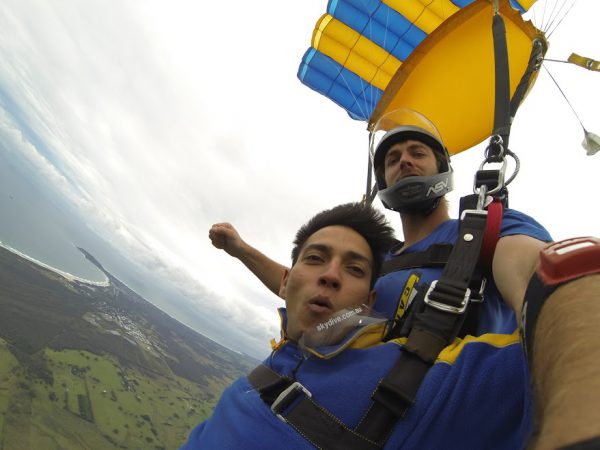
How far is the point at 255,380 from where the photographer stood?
1731 millimetres

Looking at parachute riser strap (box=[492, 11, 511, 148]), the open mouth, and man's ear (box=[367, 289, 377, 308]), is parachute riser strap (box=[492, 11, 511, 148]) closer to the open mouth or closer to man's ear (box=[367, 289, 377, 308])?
man's ear (box=[367, 289, 377, 308])

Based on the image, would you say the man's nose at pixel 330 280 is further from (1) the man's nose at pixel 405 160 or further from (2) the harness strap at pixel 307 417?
(1) the man's nose at pixel 405 160

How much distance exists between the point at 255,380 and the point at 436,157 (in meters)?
2.51

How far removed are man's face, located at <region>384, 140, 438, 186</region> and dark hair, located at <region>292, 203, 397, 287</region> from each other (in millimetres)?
437

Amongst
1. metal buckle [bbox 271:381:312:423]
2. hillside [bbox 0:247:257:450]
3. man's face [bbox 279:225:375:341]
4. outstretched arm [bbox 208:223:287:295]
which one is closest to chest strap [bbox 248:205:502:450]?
metal buckle [bbox 271:381:312:423]

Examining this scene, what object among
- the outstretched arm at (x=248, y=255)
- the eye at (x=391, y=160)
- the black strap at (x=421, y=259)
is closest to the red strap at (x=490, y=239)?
the black strap at (x=421, y=259)

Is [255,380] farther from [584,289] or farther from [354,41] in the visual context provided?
[354,41]

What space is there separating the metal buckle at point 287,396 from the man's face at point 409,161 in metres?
2.03

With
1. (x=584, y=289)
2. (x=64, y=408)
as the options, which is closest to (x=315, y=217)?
(x=584, y=289)

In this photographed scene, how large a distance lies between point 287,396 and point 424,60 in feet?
17.7

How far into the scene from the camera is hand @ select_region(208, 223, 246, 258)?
3748 millimetres

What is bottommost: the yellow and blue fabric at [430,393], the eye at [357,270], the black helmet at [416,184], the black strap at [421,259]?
the yellow and blue fabric at [430,393]

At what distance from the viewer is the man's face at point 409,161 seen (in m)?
2.80

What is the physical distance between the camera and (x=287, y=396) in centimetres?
144
